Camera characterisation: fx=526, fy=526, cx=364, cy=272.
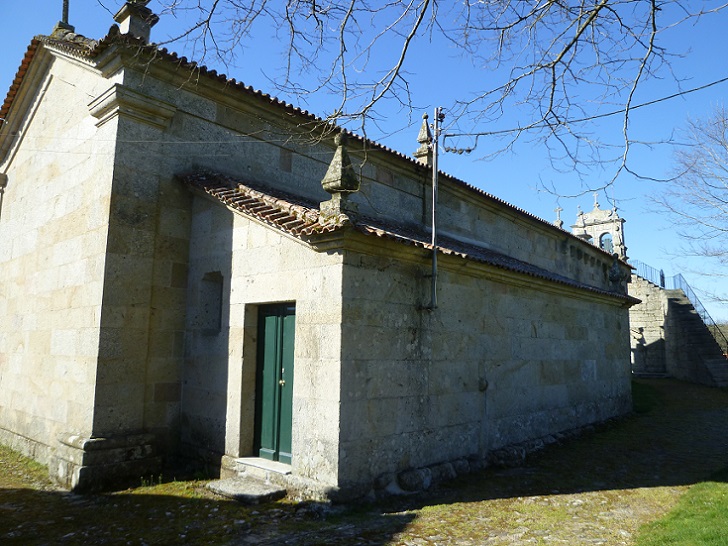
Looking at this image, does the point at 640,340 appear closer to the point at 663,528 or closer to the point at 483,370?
the point at 483,370

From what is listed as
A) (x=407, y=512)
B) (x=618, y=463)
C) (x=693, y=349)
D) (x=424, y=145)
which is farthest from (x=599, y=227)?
(x=407, y=512)

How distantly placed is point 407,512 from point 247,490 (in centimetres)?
175

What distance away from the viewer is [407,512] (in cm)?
547

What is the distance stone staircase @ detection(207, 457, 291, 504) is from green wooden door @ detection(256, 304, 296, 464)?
207mm

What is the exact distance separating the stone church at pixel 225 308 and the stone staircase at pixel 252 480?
0.10 metres

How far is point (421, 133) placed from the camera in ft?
41.1

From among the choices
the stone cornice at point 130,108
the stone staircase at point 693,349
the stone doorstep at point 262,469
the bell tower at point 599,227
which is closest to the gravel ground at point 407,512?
the stone doorstep at point 262,469

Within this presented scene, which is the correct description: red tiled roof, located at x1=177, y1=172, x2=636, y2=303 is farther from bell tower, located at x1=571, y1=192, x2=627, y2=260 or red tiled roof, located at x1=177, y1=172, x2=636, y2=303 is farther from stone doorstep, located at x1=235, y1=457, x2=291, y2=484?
bell tower, located at x1=571, y1=192, x2=627, y2=260

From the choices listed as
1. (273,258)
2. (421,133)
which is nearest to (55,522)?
(273,258)

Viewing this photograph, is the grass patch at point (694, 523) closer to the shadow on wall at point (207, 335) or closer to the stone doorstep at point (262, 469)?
the stone doorstep at point (262, 469)

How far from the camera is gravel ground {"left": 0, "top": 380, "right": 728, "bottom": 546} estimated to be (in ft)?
15.7

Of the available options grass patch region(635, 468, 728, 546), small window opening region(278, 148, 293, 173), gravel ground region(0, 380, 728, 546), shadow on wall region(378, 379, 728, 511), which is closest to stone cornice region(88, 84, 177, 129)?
small window opening region(278, 148, 293, 173)

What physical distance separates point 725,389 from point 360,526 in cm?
1761

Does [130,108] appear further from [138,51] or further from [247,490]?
[247,490]
